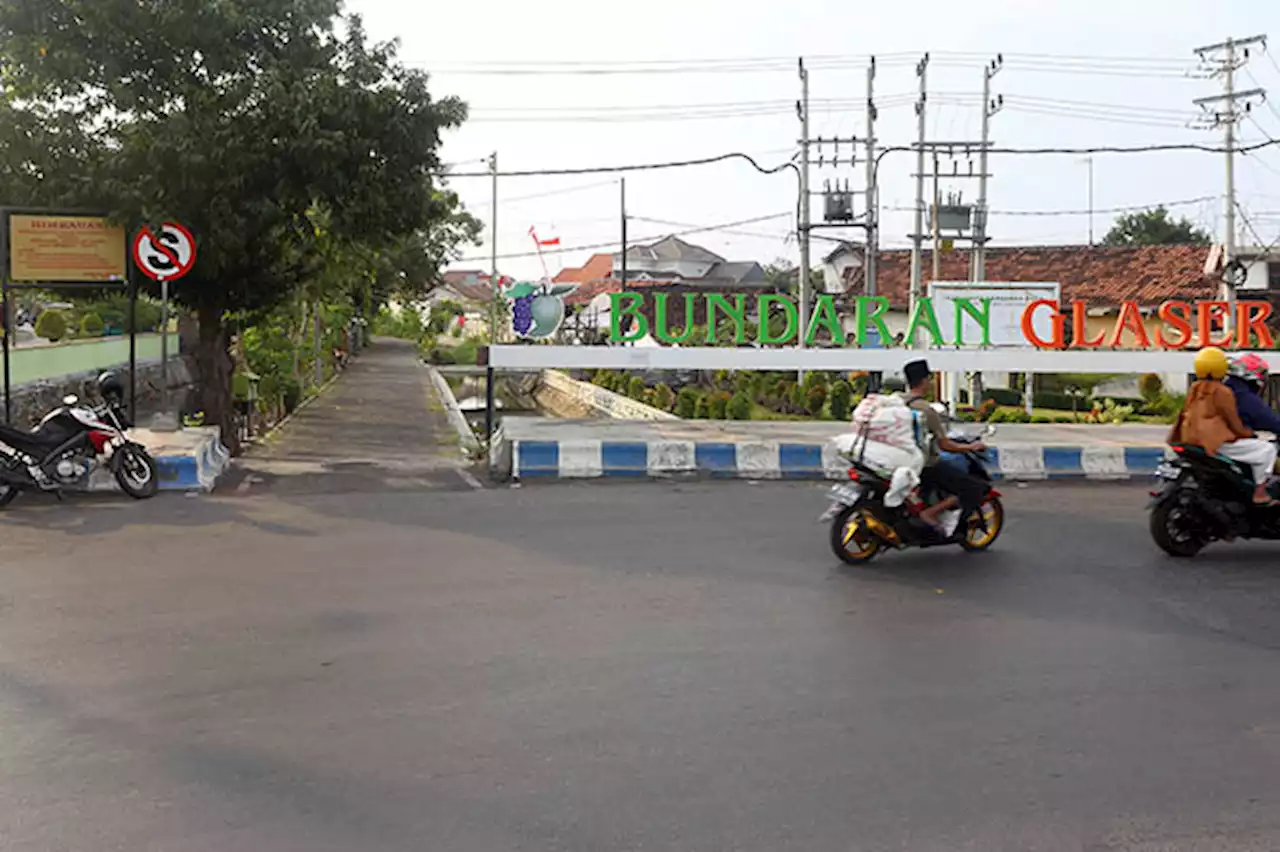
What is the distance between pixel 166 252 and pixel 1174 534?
36.3ft

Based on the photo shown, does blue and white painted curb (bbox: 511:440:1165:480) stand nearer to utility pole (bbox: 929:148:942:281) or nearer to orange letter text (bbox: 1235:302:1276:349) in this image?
orange letter text (bbox: 1235:302:1276:349)

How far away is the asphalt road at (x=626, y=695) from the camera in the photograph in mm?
4250

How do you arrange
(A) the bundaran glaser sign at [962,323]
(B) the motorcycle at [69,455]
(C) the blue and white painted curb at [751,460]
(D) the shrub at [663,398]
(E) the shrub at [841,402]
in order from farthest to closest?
(D) the shrub at [663,398], (E) the shrub at [841,402], (A) the bundaran glaser sign at [962,323], (C) the blue and white painted curb at [751,460], (B) the motorcycle at [69,455]

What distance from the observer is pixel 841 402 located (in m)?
26.8

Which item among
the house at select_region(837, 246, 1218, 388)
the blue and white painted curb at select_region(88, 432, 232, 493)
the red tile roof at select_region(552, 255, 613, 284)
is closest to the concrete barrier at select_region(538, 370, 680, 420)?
the house at select_region(837, 246, 1218, 388)

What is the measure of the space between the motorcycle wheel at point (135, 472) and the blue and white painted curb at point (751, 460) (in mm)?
3794

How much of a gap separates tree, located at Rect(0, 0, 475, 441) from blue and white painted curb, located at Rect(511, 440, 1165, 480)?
13.4 feet

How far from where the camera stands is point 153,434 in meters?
14.4

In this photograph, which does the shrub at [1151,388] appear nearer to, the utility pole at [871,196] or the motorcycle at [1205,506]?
the utility pole at [871,196]

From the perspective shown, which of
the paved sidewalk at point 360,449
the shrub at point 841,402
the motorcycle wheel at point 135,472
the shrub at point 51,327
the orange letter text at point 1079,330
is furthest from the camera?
the shrub at point 51,327

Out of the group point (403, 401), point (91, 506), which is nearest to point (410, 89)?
point (91, 506)

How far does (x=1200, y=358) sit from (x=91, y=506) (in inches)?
375

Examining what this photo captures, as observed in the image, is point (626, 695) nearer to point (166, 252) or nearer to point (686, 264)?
point (166, 252)

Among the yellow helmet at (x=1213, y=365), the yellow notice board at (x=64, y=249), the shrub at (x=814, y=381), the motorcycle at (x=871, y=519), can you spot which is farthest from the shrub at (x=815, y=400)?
the motorcycle at (x=871, y=519)
